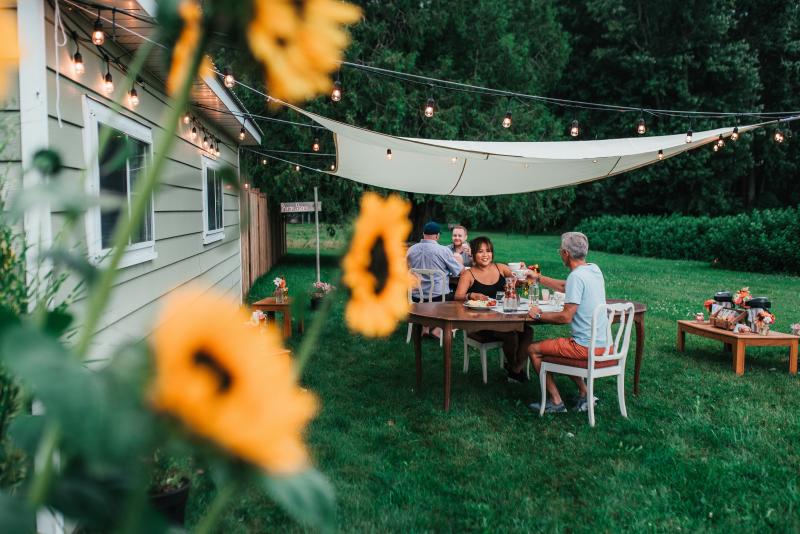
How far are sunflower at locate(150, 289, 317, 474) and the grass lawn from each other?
60.6 inches

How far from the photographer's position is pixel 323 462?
3.29 meters

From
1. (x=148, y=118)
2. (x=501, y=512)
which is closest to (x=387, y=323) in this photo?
(x=501, y=512)

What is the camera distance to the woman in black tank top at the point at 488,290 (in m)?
4.86

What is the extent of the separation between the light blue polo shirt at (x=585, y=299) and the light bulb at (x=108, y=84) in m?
2.94

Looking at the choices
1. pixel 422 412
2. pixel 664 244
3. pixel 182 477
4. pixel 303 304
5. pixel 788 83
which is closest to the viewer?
pixel 303 304

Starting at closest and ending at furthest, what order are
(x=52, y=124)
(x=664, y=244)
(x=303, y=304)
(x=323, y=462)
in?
(x=303, y=304) → (x=52, y=124) → (x=323, y=462) → (x=664, y=244)

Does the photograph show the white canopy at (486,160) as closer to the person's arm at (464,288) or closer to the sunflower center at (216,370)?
the person's arm at (464,288)

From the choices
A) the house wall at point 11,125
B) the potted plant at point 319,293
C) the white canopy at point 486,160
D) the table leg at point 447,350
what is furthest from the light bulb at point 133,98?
the table leg at point 447,350

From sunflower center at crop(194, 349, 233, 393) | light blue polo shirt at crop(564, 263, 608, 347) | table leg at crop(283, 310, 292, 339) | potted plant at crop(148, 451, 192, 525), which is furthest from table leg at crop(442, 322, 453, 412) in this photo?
sunflower center at crop(194, 349, 233, 393)

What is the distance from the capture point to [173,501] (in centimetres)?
221

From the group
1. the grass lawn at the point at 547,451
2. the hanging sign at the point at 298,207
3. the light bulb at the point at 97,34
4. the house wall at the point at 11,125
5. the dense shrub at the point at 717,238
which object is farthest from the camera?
the dense shrub at the point at 717,238

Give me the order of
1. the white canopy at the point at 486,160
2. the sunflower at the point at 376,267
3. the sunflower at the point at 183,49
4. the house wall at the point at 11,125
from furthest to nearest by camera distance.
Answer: the white canopy at the point at 486,160, the house wall at the point at 11,125, the sunflower at the point at 376,267, the sunflower at the point at 183,49

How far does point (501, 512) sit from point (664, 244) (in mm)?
15887

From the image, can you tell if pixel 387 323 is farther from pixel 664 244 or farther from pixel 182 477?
pixel 664 244
